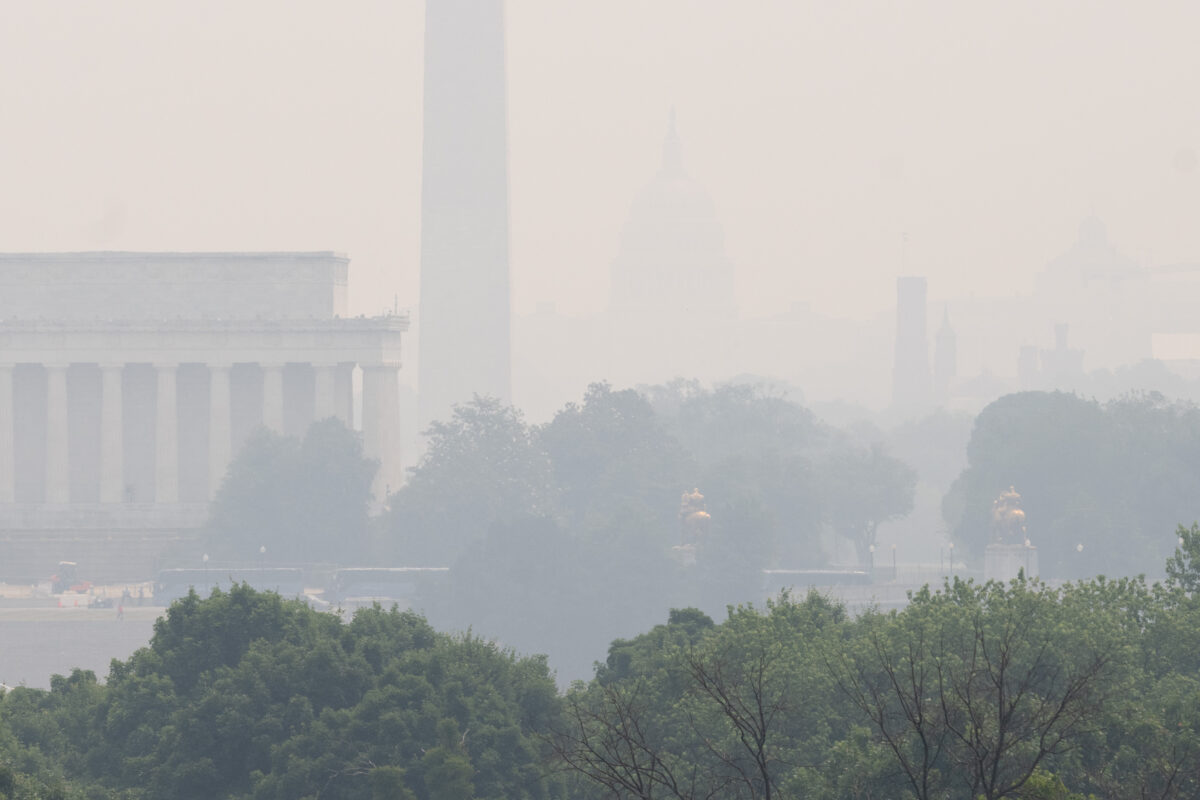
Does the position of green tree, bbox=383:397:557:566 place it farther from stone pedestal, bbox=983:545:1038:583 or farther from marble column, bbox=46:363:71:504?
marble column, bbox=46:363:71:504

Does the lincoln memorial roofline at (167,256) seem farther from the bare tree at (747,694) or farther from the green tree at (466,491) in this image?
the bare tree at (747,694)

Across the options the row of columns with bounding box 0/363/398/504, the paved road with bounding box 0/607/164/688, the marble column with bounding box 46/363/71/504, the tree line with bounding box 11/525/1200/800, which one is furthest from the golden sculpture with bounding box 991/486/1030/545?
the marble column with bounding box 46/363/71/504

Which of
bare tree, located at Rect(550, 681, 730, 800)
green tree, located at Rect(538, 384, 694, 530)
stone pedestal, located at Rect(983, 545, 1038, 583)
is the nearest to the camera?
bare tree, located at Rect(550, 681, 730, 800)

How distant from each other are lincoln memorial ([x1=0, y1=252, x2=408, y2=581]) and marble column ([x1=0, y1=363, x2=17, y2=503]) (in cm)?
10

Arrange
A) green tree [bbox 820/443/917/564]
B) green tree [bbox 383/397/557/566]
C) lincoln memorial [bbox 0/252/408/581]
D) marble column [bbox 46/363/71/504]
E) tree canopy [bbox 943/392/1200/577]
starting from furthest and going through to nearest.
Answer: marble column [bbox 46/363/71/504], lincoln memorial [bbox 0/252/408/581], green tree [bbox 820/443/917/564], green tree [bbox 383/397/557/566], tree canopy [bbox 943/392/1200/577]

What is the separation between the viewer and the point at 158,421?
528ft

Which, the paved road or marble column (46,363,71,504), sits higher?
marble column (46,363,71,504)

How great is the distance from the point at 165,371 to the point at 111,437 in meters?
5.88

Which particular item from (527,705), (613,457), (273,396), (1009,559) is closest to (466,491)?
(613,457)

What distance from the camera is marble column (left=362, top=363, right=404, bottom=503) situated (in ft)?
533

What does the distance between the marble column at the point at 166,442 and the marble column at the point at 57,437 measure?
6.23m

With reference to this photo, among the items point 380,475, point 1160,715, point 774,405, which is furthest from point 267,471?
point 1160,715

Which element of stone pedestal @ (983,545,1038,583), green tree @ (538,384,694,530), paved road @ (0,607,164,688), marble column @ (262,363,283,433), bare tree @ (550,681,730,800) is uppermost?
marble column @ (262,363,283,433)

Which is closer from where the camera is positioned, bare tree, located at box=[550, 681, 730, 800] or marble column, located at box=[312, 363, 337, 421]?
bare tree, located at box=[550, 681, 730, 800]
